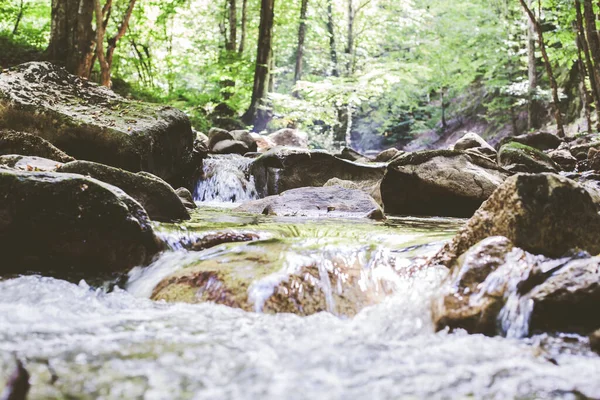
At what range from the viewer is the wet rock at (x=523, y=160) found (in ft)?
25.1

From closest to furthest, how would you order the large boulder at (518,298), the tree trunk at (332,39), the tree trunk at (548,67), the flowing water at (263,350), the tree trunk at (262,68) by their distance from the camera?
the flowing water at (263,350), the large boulder at (518,298), the tree trunk at (548,67), the tree trunk at (262,68), the tree trunk at (332,39)

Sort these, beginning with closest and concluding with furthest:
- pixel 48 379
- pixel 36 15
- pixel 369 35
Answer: pixel 48 379, pixel 36 15, pixel 369 35

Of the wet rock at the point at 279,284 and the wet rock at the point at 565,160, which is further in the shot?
the wet rock at the point at 565,160

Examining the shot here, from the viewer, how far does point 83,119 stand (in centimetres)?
609

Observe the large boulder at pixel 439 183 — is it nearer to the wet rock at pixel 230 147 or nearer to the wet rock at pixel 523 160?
the wet rock at pixel 523 160

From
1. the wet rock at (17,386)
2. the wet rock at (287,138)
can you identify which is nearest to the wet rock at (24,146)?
the wet rock at (17,386)

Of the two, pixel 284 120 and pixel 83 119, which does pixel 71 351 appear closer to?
pixel 83 119

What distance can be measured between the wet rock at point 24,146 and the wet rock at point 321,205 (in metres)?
2.55

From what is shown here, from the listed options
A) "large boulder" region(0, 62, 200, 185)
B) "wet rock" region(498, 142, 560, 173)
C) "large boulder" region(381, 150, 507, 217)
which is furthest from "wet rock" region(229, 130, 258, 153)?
"wet rock" region(498, 142, 560, 173)

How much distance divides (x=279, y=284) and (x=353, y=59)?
1788 cm

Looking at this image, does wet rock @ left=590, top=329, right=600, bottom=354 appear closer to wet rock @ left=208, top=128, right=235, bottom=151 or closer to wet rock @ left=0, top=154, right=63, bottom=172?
wet rock @ left=0, top=154, right=63, bottom=172

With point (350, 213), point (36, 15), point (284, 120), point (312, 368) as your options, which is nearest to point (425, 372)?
point (312, 368)

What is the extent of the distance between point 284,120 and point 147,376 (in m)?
14.3

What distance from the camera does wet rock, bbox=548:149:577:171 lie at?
909 centimetres
